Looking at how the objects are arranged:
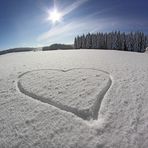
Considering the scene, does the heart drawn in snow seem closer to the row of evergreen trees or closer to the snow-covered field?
the snow-covered field

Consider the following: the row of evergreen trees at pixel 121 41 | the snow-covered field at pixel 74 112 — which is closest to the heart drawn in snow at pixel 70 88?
the snow-covered field at pixel 74 112

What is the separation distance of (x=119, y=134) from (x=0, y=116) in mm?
1635

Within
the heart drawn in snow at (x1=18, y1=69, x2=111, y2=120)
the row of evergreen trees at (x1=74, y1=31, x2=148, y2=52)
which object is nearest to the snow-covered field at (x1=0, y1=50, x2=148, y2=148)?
the heart drawn in snow at (x1=18, y1=69, x2=111, y2=120)

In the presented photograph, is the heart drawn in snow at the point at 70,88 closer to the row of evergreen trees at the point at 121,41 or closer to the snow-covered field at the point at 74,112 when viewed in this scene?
the snow-covered field at the point at 74,112

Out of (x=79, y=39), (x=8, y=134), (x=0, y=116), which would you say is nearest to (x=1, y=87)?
(x=0, y=116)

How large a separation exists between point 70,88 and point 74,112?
2.41 feet

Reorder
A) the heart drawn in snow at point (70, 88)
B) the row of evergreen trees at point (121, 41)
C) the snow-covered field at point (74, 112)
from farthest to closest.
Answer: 1. the row of evergreen trees at point (121, 41)
2. the heart drawn in snow at point (70, 88)
3. the snow-covered field at point (74, 112)

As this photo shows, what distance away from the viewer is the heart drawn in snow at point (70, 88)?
6.42ft

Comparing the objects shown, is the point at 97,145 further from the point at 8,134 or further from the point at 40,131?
the point at 8,134

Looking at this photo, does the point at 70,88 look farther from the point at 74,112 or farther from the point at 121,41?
the point at 121,41

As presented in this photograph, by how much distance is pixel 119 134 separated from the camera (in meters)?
1.50

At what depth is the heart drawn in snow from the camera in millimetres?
1958

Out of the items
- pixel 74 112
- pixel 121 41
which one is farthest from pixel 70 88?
pixel 121 41

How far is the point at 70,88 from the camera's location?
99.6 inches
